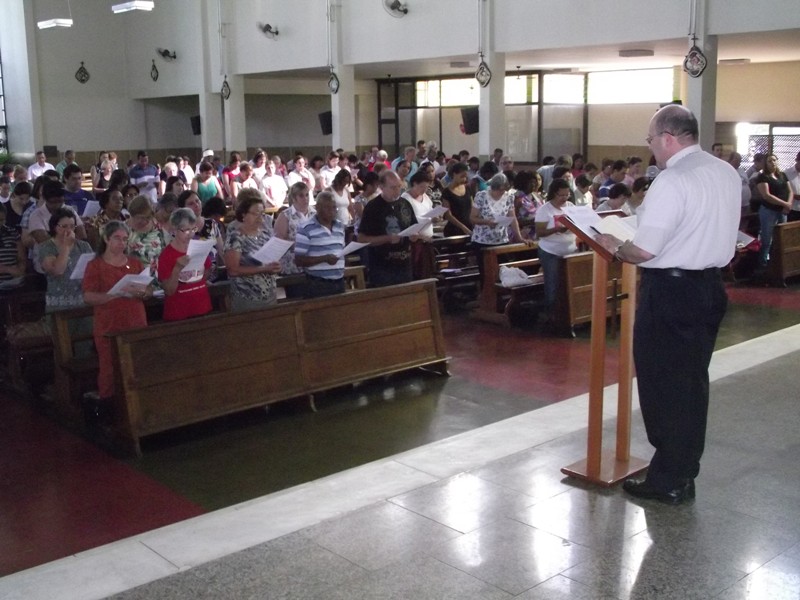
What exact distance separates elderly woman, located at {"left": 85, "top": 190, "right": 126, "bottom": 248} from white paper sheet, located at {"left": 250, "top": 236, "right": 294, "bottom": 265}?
7.17 ft

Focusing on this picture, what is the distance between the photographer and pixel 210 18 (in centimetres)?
2034

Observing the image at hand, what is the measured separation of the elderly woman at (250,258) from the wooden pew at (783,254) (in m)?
6.67

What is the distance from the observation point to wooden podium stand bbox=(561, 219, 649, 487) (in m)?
4.20

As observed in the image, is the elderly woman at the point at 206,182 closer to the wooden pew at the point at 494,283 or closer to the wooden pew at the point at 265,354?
the wooden pew at the point at 494,283

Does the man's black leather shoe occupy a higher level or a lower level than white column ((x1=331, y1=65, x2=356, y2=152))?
lower

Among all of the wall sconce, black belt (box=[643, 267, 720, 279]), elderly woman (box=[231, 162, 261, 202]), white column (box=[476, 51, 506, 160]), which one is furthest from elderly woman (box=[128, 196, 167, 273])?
the wall sconce

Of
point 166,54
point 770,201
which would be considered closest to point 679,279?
point 770,201

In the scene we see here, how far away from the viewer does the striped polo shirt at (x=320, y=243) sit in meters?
7.00

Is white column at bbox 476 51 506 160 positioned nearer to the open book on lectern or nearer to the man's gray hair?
the man's gray hair

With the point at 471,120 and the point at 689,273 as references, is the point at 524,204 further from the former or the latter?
the point at 689,273

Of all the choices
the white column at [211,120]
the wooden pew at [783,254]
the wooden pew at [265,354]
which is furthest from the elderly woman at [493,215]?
the white column at [211,120]

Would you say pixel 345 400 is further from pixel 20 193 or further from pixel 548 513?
pixel 20 193

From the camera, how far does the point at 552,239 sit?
28.7 feet

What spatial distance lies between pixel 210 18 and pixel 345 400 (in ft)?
51.6
